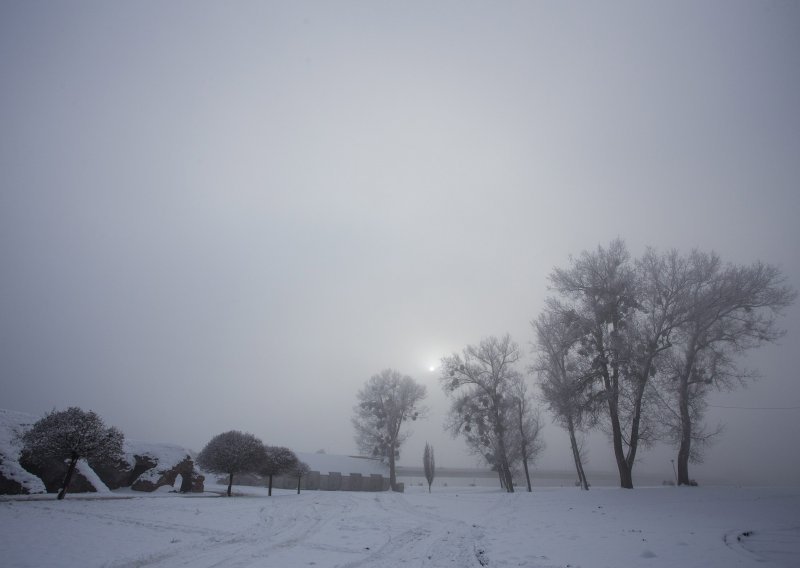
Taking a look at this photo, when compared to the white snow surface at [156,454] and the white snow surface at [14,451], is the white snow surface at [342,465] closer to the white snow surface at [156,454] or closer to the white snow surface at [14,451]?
the white snow surface at [156,454]

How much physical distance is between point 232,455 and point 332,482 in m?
17.8

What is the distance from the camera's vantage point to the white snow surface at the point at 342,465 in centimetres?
5088

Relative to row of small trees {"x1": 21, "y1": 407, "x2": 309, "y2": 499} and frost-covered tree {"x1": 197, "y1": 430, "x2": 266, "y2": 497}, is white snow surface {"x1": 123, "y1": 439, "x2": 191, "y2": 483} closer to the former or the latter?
frost-covered tree {"x1": 197, "y1": 430, "x2": 266, "y2": 497}

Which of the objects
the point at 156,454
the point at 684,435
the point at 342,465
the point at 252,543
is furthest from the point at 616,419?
the point at 342,465

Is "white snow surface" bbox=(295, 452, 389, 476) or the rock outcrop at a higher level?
the rock outcrop

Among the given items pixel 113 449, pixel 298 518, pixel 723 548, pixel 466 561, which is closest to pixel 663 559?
pixel 723 548

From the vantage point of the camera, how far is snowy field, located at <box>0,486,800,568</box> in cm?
778

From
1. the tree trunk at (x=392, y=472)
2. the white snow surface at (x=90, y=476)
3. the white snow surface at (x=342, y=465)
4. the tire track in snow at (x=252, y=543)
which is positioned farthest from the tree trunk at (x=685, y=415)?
the white snow surface at (x=342, y=465)

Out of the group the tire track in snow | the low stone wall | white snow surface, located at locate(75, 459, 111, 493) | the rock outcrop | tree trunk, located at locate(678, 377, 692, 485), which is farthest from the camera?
the low stone wall

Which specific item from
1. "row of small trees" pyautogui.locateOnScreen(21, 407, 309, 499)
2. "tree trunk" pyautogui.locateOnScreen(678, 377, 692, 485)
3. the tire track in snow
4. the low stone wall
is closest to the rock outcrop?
"row of small trees" pyautogui.locateOnScreen(21, 407, 309, 499)

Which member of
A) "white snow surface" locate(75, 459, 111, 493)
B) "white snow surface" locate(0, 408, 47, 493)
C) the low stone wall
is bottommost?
the low stone wall

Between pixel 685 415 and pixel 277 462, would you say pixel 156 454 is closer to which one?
pixel 277 462

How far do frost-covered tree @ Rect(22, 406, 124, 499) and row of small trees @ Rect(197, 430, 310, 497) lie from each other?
266 inches

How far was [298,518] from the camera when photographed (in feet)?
47.9
